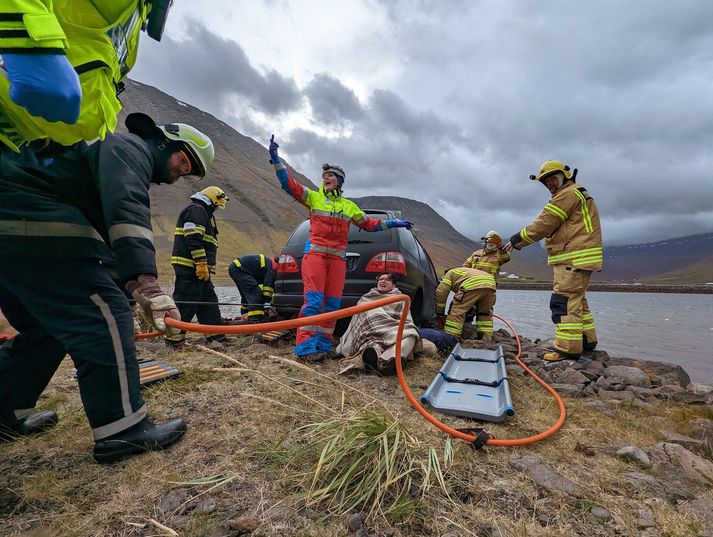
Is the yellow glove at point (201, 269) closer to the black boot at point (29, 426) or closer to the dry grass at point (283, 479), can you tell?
the dry grass at point (283, 479)

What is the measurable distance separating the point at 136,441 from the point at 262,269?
5370 mm

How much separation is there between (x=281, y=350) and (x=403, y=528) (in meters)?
3.24

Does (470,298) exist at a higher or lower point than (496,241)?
lower

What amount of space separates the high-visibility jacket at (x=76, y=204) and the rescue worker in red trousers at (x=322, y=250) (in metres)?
2.11

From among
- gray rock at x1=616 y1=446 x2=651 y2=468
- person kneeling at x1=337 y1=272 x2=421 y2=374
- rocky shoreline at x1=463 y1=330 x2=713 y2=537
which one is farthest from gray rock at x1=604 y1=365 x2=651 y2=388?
person kneeling at x1=337 y1=272 x2=421 y2=374

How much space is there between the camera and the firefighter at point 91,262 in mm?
1510

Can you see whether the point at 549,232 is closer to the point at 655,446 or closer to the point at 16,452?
the point at 655,446

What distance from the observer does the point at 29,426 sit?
1.96 m

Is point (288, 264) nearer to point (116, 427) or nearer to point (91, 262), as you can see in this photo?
point (91, 262)

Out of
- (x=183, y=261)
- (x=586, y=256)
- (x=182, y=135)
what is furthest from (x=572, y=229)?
(x=183, y=261)

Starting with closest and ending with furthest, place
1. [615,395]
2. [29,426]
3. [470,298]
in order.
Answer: [29,426] → [615,395] → [470,298]

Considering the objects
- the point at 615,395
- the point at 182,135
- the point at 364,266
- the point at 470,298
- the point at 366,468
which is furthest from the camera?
the point at 470,298

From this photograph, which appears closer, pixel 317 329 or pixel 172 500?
pixel 172 500

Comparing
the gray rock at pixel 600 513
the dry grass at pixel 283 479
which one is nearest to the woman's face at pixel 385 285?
the dry grass at pixel 283 479
